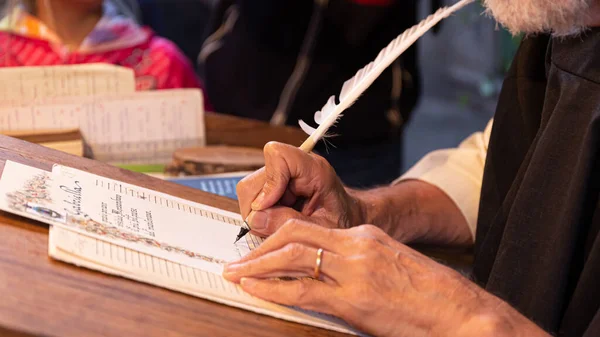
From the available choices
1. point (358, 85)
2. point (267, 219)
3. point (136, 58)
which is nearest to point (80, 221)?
point (267, 219)

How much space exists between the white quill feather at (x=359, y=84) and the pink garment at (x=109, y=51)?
1.07m

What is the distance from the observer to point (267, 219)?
42.2 inches

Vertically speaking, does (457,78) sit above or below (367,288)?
below

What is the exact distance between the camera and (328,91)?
2287 mm

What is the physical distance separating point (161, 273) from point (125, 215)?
16 cm

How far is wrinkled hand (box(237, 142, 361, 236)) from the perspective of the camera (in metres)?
1.08

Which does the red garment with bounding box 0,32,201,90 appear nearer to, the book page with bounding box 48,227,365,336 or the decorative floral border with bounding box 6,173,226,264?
the decorative floral border with bounding box 6,173,226,264

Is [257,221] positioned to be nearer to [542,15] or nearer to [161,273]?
[161,273]

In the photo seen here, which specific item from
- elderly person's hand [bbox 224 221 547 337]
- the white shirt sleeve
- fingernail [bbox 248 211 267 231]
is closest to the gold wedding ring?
elderly person's hand [bbox 224 221 547 337]

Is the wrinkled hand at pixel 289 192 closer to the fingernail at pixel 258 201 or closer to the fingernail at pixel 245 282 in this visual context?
the fingernail at pixel 258 201

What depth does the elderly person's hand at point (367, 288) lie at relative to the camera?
845mm

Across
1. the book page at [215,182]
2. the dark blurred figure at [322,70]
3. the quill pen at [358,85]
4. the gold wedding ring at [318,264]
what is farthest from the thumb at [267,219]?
the dark blurred figure at [322,70]

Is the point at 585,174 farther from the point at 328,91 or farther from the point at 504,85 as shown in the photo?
the point at 328,91

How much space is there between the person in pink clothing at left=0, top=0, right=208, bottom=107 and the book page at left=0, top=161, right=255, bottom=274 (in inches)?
46.9
